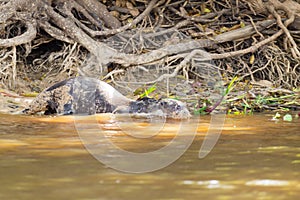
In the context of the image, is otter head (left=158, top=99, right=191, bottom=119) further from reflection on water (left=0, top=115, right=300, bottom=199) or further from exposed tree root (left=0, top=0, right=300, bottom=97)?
exposed tree root (left=0, top=0, right=300, bottom=97)

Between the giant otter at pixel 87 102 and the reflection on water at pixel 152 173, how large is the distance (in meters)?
1.13

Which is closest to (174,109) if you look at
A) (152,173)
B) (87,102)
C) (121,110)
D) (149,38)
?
(121,110)

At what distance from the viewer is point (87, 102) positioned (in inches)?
177

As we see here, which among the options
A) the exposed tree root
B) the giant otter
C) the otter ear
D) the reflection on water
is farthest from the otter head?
the exposed tree root

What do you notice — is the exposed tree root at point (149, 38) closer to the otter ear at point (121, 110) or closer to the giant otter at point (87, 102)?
the giant otter at point (87, 102)

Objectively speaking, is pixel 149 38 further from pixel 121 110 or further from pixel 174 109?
pixel 174 109

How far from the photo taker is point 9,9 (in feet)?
19.1

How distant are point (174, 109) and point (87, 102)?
76cm

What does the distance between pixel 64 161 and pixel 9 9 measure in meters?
4.02

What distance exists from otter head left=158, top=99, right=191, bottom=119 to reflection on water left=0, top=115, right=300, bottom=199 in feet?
3.17

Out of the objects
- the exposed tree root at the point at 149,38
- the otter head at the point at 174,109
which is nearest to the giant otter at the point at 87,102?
the otter head at the point at 174,109

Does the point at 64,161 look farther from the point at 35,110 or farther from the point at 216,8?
the point at 216,8

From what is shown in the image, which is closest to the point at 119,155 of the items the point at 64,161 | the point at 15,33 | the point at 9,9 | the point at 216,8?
the point at 64,161

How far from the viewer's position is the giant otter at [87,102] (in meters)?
4.31
